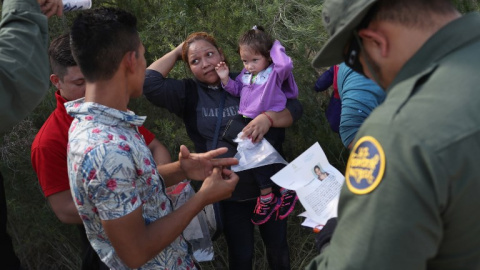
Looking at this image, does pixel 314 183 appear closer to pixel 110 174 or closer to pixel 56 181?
pixel 110 174

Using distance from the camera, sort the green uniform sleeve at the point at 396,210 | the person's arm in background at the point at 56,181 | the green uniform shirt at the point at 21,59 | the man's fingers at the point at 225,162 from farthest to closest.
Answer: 1. the person's arm in background at the point at 56,181
2. the man's fingers at the point at 225,162
3. the green uniform shirt at the point at 21,59
4. the green uniform sleeve at the point at 396,210

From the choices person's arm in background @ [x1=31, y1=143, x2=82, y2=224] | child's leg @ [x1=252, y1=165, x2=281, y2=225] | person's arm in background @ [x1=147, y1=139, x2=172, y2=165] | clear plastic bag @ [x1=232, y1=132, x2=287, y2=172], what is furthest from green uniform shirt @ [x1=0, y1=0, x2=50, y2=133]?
child's leg @ [x1=252, y1=165, x2=281, y2=225]

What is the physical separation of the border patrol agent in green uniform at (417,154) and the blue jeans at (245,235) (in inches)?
76.6

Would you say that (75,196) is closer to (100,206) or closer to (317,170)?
(100,206)

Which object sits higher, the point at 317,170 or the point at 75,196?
the point at 75,196

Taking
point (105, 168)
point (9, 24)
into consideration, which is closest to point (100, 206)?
point (105, 168)

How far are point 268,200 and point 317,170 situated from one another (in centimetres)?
90

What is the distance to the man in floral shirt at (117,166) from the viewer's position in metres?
1.72

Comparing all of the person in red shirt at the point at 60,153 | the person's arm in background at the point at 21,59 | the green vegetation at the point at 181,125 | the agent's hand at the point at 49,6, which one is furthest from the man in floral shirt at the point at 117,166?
the green vegetation at the point at 181,125

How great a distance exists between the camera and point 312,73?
4.09 meters

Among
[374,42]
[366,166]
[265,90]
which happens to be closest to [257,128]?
[265,90]

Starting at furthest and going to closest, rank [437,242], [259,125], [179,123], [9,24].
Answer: [179,123] → [259,125] → [9,24] → [437,242]

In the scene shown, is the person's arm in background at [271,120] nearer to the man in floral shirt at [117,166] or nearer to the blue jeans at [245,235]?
the blue jeans at [245,235]

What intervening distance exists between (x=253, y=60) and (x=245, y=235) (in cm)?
121
